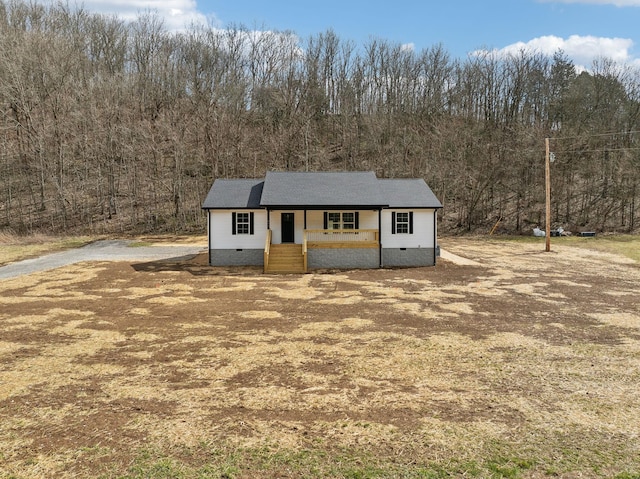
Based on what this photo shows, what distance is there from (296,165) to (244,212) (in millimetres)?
22717

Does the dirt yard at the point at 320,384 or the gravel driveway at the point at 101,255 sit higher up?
the gravel driveway at the point at 101,255

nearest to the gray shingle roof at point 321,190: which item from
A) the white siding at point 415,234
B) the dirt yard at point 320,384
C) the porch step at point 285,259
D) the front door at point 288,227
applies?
the front door at point 288,227

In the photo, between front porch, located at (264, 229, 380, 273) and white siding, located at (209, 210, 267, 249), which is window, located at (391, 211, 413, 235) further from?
white siding, located at (209, 210, 267, 249)

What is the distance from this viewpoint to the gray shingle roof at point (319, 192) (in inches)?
827

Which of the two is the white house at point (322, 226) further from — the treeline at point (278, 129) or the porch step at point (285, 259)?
the treeline at point (278, 129)

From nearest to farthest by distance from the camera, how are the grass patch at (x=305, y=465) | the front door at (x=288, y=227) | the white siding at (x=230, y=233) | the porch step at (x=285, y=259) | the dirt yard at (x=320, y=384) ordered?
the grass patch at (x=305, y=465) → the dirt yard at (x=320, y=384) → the porch step at (x=285, y=259) → the white siding at (x=230, y=233) → the front door at (x=288, y=227)

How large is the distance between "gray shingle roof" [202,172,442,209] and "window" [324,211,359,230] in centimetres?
107

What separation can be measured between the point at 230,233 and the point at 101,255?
8.75m

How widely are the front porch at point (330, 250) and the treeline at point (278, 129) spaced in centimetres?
1952

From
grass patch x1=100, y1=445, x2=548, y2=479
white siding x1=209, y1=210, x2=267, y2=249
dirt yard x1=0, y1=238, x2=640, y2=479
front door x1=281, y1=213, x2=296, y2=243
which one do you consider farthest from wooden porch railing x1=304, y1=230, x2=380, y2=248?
grass patch x1=100, y1=445, x2=548, y2=479

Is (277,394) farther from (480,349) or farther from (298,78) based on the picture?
(298,78)

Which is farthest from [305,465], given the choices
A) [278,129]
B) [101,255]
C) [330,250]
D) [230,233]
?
[278,129]

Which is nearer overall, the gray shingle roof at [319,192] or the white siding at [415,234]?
the gray shingle roof at [319,192]

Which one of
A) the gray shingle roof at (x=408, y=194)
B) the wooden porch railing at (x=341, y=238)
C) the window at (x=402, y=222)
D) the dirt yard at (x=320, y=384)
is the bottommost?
the dirt yard at (x=320, y=384)
